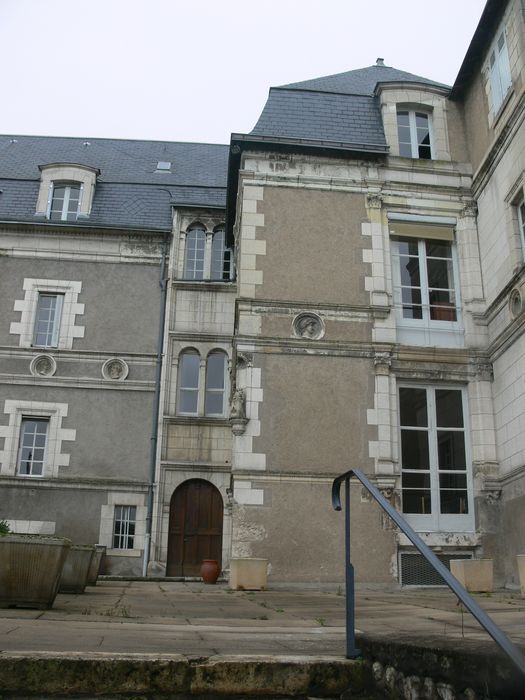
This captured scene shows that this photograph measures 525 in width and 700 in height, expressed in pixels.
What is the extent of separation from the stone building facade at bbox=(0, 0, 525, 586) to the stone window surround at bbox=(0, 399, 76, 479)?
53 millimetres

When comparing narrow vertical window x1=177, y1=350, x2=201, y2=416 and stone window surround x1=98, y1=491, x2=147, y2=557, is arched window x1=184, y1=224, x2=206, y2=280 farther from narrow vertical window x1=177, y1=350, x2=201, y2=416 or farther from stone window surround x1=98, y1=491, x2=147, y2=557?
stone window surround x1=98, y1=491, x2=147, y2=557

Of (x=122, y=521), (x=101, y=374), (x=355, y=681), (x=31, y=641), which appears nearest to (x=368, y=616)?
(x=355, y=681)

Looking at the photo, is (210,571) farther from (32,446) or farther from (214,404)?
(32,446)

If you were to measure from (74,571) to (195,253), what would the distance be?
11.8 metres

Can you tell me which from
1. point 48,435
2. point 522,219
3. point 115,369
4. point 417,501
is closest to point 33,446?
point 48,435

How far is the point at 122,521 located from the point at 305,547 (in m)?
6.91

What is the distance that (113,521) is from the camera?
1675 cm

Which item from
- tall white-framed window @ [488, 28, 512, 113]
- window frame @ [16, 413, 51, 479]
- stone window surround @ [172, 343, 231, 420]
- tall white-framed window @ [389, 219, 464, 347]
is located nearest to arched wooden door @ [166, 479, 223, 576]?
stone window surround @ [172, 343, 231, 420]

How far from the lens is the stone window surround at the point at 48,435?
16.9 metres

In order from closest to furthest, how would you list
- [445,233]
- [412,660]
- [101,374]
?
1. [412,660]
2. [445,233]
3. [101,374]

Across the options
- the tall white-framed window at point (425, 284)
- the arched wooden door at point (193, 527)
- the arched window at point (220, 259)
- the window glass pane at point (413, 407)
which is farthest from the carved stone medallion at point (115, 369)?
the window glass pane at point (413, 407)

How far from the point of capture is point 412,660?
302 centimetres

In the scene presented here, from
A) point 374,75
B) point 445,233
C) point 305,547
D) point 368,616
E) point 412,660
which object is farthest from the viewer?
point 374,75

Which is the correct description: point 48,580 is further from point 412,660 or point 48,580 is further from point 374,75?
point 374,75
